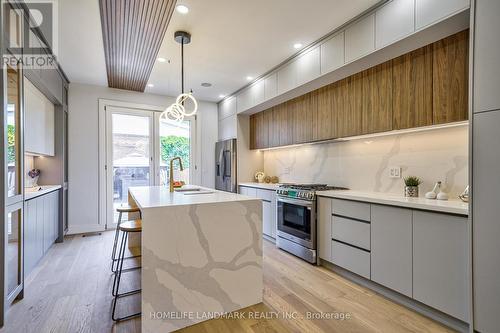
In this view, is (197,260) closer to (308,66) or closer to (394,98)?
(394,98)

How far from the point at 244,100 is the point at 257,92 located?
0.45 meters

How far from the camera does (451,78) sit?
6.91ft

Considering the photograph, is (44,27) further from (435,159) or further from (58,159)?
(435,159)

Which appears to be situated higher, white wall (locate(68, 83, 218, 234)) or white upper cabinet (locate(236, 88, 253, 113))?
white upper cabinet (locate(236, 88, 253, 113))

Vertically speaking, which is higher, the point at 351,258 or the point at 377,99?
the point at 377,99

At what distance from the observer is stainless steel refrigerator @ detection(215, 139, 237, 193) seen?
16.3ft

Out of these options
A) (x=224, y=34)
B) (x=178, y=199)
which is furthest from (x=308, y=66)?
(x=178, y=199)

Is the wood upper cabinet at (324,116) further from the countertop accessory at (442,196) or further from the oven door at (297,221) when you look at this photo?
the countertop accessory at (442,196)

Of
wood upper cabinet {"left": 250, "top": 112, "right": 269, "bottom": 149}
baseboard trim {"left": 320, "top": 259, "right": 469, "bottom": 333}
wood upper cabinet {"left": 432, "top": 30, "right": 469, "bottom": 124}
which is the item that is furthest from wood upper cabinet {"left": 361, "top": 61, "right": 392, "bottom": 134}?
wood upper cabinet {"left": 250, "top": 112, "right": 269, "bottom": 149}

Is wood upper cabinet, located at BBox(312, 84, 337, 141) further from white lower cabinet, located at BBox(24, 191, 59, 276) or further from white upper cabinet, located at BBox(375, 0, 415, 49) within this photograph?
white lower cabinet, located at BBox(24, 191, 59, 276)

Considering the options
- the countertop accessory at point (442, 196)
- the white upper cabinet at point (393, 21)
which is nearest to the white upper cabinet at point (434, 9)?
the white upper cabinet at point (393, 21)

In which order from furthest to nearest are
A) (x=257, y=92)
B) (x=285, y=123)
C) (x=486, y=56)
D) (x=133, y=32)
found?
1. (x=257, y=92)
2. (x=285, y=123)
3. (x=133, y=32)
4. (x=486, y=56)

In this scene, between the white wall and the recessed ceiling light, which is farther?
the white wall

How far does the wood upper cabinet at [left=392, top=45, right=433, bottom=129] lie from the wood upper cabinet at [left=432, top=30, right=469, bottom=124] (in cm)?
6
